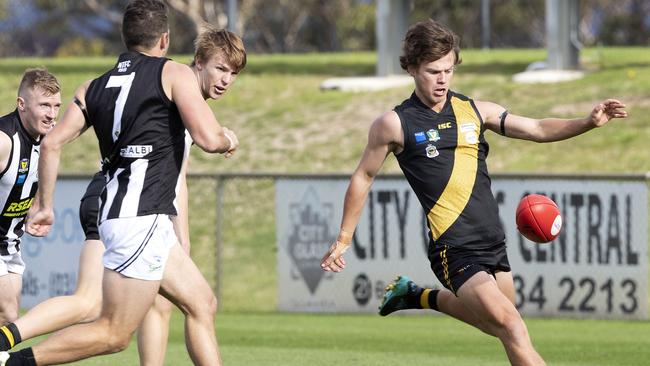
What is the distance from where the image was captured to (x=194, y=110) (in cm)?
707

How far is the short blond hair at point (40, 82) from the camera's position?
897 centimetres

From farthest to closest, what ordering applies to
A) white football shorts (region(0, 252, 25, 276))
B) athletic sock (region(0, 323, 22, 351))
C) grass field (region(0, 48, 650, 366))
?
grass field (region(0, 48, 650, 366)) < white football shorts (region(0, 252, 25, 276)) < athletic sock (region(0, 323, 22, 351))

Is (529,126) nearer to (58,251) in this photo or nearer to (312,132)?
(58,251)

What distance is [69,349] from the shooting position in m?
7.39

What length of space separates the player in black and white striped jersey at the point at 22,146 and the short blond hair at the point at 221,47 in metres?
1.63

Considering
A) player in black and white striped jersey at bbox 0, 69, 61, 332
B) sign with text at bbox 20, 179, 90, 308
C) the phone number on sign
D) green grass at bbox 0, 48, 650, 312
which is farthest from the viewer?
green grass at bbox 0, 48, 650, 312

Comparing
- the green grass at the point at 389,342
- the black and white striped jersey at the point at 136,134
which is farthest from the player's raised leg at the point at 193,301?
the green grass at the point at 389,342

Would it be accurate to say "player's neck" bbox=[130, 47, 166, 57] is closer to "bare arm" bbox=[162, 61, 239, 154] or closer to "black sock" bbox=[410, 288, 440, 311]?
"bare arm" bbox=[162, 61, 239, 154]

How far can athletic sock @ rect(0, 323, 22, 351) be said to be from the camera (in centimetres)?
803

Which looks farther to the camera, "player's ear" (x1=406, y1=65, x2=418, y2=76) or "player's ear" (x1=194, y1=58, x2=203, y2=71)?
"player's ear" (x1=406, y1=65, x2=418, y2=76)

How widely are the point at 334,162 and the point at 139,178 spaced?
1461 cm

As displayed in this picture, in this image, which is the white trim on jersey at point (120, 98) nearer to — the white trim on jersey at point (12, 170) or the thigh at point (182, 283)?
the thigh at point (182, 283)

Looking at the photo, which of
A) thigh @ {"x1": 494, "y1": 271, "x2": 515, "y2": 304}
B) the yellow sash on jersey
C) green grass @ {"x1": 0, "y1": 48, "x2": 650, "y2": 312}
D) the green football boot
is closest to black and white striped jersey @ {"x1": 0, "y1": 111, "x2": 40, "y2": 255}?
the green football boot

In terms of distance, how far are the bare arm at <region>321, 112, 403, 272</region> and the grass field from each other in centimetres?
284
